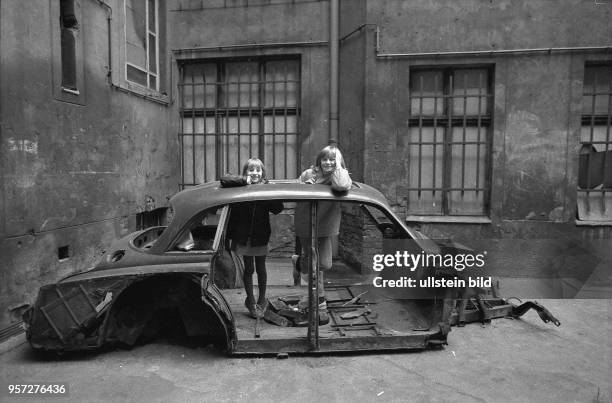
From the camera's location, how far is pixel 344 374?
3.83 metres

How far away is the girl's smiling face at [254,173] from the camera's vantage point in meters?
4.52

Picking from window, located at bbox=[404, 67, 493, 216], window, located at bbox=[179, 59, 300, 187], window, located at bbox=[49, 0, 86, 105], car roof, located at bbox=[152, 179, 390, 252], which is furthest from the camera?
Result: window, located at bbox=[179, 59, 300, 187]

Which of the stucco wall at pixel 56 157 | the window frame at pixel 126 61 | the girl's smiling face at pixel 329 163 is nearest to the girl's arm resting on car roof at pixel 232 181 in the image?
the girl's smiling face at pixel 329 163

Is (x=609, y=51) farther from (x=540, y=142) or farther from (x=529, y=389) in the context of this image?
(x=529, y=389)

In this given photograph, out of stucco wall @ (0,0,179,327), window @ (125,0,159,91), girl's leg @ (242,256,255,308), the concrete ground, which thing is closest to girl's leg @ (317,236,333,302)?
girl's leg @ (242,256,255,308)

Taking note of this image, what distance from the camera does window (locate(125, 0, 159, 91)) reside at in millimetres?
7332

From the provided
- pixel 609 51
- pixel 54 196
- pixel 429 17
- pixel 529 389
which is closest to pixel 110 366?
pixel 54 196

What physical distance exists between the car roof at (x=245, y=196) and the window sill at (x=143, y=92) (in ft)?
11.7

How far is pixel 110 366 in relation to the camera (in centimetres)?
394

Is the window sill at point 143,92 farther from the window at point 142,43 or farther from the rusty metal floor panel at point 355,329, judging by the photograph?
the rusty metal floor panel at point 355,329

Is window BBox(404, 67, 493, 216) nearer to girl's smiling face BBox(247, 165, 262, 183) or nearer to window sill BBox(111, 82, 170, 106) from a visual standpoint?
girl's smiling face BBox(247, 165, 262, 183)

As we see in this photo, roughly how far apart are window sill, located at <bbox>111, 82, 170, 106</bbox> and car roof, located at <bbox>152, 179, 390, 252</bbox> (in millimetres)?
3551

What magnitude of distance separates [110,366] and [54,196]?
253 centimetres

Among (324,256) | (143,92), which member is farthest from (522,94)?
(143,92)
